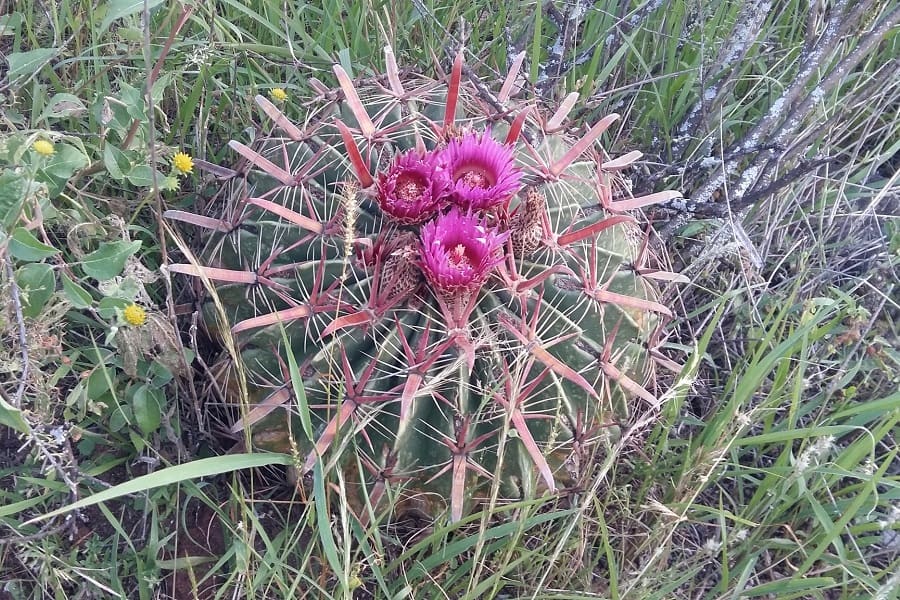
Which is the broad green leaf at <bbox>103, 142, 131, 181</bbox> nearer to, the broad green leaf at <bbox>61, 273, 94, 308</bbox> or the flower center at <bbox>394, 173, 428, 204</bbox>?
the broad green leaf at <bbox>61, 273, 94, 308</bbox>

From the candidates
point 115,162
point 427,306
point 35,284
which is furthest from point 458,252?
point 115,162

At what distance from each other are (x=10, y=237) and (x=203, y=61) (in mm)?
835

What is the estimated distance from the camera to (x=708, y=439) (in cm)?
178

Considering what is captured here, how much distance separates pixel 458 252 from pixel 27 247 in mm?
794

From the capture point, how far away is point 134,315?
1501 mm

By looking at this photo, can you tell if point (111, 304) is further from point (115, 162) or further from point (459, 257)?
point (459, 257)

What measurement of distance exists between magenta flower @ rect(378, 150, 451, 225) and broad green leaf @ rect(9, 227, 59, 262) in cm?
61

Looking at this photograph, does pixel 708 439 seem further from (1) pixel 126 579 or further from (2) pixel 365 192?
(1) pixel 126 579

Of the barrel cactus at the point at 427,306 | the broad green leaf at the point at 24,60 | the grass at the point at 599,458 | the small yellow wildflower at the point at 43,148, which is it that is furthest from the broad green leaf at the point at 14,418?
the broad green leaf at the point at 24,60

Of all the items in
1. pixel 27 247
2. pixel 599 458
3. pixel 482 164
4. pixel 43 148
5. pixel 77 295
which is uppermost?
pixel 482 164

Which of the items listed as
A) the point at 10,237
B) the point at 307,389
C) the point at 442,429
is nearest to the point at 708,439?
the point at 442,429

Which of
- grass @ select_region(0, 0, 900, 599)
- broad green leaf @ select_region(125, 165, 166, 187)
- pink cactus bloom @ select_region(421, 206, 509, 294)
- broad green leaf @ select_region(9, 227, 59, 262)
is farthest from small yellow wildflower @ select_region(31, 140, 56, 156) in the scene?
pink cactus bloom @ select_region(421, 206, 509, 294)

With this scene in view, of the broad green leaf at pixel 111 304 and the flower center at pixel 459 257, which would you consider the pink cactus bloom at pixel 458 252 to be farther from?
the broad green leaf at pixel 111 304

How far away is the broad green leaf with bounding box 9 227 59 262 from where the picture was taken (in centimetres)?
135
